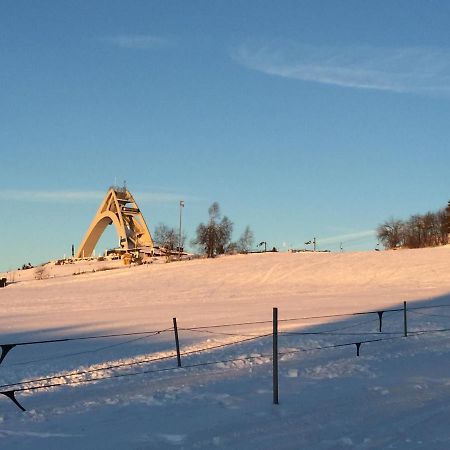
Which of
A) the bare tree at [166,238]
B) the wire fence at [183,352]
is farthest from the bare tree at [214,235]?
the wire fence at [183,352]

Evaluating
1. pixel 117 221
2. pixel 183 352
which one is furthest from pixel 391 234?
pixel 183 352

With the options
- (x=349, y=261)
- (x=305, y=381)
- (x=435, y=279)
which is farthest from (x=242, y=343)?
(x=349, y=261)

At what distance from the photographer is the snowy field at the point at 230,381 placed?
25.8 ft

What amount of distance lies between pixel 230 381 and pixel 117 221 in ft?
343

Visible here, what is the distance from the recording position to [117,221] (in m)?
114

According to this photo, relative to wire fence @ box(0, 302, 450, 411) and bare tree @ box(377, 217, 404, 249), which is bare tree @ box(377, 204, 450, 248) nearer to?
bare tree @ box(377, 217, 404, 249)

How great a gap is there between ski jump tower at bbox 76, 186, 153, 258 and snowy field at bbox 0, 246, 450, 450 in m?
83.4

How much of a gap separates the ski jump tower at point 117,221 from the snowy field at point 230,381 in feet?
274

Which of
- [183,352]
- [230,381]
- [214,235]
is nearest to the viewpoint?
Result: [230,381]

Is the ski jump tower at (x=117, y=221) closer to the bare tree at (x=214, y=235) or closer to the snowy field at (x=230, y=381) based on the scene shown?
the bare tree at (x=214, y=235)

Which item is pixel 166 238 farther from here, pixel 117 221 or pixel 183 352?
pixel 183 352

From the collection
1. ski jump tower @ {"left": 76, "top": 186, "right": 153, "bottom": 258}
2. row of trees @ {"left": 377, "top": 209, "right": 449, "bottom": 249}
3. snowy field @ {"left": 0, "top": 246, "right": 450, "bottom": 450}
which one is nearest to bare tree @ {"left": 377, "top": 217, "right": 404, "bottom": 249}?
row of trees @ {"left": 377, "top": 209, "right": 449, "bottom": 249}

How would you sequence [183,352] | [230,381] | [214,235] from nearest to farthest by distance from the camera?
[230,381] < [183,352] < [214,235]

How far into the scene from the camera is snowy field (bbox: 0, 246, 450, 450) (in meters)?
7.87
